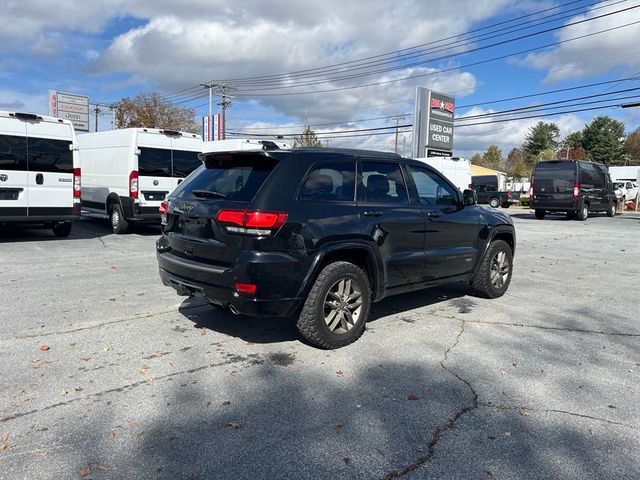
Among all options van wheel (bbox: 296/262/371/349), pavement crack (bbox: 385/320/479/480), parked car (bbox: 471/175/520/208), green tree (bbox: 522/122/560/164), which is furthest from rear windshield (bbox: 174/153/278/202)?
green tree (bbox: 522/122/560/164)

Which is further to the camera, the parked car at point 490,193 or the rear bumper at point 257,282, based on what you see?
the parked car at point 490,193

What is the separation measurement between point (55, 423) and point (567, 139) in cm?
10011

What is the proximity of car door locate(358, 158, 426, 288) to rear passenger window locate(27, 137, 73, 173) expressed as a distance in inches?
320

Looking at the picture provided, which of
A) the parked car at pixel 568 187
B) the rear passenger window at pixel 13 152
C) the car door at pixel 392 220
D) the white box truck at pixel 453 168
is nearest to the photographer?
the car door at pixel 392 220

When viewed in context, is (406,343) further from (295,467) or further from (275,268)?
(295,467)

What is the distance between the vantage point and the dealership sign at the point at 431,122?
22.2 meters

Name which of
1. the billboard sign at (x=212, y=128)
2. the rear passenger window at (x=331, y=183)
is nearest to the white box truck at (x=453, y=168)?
the rear passenger window at (x=331, y=183)

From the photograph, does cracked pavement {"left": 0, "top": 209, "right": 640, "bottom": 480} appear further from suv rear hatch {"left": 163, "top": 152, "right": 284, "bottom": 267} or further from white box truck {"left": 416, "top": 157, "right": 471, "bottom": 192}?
white box truck {"left": 416, "top": 157, "right": 471, "bottom": 192}

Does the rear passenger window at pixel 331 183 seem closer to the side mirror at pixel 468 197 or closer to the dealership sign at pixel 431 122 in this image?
the side mirror at pixel 468 197

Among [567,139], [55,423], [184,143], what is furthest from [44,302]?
[567,139]

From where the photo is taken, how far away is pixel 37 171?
10.4 meters

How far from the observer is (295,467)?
9.09 ft

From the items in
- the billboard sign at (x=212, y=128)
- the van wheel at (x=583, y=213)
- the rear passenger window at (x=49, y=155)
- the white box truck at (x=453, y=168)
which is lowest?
the van wheel at (x=583, y=213)

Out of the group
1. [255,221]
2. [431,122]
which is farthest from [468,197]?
[431,122]
